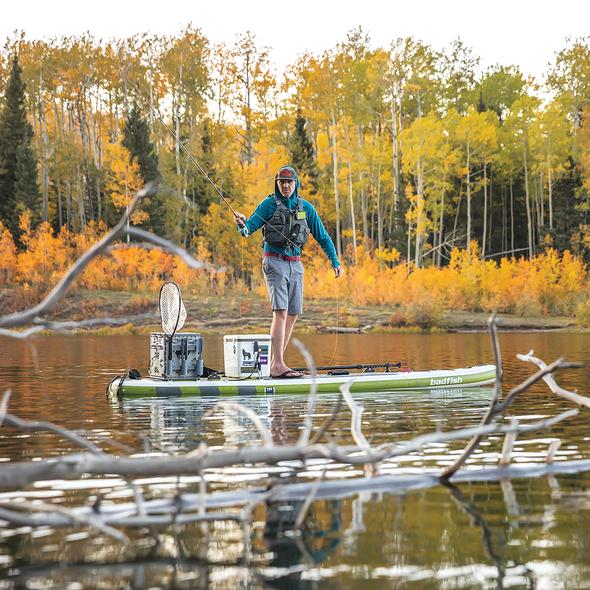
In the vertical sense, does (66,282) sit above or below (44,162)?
below

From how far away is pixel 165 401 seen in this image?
12055 mm

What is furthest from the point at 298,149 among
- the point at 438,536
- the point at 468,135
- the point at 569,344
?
the point at 438,536

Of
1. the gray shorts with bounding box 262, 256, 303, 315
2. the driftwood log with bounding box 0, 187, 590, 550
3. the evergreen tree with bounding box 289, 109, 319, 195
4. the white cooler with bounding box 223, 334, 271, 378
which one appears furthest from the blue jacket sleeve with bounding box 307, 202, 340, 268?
the evergreen tree with bounding box 289, 109, 319, 195

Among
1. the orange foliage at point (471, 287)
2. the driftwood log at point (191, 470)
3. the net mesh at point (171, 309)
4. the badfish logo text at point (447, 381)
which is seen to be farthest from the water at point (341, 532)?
the orange foliage at point (471, 287)

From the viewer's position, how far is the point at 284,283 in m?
12.0

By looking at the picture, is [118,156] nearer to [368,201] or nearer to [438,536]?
[368,201]

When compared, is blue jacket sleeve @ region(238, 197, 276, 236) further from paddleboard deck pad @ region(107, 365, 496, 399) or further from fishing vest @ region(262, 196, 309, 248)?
paddleboard deck pad @ region(107, 365, 496, 399)

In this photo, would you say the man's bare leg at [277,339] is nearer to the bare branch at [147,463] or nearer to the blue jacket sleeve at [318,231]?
the blue jacket sleeve at [318,231]

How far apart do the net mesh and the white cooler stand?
621 millimetres

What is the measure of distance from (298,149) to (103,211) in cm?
1204

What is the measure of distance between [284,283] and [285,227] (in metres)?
0.60

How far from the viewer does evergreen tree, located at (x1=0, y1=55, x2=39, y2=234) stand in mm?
47781

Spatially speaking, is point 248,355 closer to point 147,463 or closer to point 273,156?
point 147,463

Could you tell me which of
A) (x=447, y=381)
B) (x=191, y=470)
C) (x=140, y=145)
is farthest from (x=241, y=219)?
(x=140, y=145)
